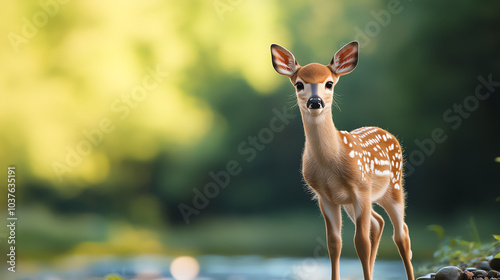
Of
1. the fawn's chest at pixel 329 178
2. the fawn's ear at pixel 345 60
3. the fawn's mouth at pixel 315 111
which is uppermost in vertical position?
the fawn's ear at pixel 345 60

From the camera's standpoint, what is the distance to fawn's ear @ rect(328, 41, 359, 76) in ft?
5.67

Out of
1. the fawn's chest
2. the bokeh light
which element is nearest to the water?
the bokeh light

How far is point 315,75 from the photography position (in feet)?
5.49

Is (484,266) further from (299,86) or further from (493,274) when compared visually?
(299,86)

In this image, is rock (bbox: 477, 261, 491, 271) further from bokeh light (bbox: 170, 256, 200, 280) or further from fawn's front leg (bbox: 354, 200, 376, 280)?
bokeh light (bbox: 170, 256, 200, 280)

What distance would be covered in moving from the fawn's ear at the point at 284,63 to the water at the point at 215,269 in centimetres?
113

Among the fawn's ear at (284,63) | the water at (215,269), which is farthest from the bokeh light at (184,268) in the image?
the fawn's ear at (284,63)

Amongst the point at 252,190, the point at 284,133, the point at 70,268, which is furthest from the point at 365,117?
the point at 70,268

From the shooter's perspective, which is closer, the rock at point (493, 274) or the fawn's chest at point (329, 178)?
the fawn's chest at point (329, 178)

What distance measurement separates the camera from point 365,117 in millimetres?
3199

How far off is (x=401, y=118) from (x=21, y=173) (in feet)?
7.22

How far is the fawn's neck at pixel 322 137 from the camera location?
1.70 metres

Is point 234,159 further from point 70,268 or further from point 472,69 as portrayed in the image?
point 472,69

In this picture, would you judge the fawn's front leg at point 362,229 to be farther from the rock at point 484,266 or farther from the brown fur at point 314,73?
the rock at point 484,266
